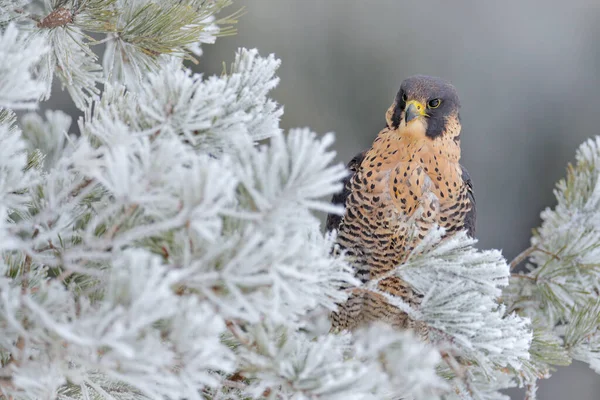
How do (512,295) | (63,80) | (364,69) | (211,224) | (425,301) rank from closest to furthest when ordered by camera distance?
(211,224), (425,301), (63,80), (512,295), (364,69)

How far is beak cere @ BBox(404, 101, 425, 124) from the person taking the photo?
3.13 feet

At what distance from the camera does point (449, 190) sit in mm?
927

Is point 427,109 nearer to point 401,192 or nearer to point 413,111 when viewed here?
point 413,111

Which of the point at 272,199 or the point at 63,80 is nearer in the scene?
the point at 272,199

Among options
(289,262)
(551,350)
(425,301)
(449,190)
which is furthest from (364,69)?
(289,262)

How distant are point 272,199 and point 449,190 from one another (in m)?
0.63

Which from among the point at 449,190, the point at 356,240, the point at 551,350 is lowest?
the point at 551,350

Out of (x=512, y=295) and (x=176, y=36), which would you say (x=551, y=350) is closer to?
(x=512, y=295)

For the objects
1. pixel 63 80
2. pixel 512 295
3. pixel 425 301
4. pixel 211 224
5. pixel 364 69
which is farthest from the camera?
pixel 364 69

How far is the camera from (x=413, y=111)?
95 centimetres

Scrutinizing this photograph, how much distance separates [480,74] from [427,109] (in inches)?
44.2

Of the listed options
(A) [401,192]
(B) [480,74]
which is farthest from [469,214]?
(B) [480,74]

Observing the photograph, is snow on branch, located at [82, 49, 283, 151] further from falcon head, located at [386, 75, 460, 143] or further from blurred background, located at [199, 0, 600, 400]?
blurred background, located at [199, 0, 600, 400]

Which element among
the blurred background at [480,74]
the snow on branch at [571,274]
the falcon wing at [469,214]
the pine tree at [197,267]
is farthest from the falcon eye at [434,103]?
the blurred background at [480,74]
